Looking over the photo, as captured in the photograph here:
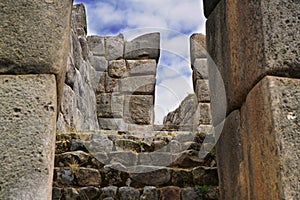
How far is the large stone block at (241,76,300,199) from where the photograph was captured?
2.57 metres

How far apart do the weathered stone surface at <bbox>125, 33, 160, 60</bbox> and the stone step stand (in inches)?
225

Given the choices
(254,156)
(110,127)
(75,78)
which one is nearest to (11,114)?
(254,156)

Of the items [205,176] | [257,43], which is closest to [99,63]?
[205,176]

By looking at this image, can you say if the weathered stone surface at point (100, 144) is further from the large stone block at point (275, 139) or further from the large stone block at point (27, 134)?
the large stone block at point (275, 139)

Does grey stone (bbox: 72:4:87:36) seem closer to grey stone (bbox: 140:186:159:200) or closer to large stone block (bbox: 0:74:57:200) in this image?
grey stone (bbox: 140:186:159:200)

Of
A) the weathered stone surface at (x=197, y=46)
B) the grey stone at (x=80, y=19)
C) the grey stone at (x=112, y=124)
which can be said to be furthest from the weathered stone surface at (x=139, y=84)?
the grey stone at (x=80, y=19)

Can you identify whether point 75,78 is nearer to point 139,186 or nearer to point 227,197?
point 139,186

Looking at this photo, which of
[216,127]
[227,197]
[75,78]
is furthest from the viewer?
[75,78]

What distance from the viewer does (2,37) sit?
294 centimetres

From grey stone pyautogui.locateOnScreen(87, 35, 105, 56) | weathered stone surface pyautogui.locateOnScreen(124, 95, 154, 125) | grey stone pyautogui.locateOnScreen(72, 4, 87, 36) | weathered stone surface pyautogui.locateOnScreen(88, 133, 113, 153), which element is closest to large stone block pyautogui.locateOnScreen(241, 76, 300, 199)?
weathered stone surface pyautogui.locateOnScreen(88, 133, 113, 153)

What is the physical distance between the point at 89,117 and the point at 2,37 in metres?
4.87

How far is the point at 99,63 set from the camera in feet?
31.3

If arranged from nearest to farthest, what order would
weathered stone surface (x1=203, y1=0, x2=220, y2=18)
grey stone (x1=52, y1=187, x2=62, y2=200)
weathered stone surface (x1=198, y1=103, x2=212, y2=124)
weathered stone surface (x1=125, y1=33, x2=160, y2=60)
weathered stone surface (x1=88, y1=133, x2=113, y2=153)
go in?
1. weathered stone surface (x1=203, y1=0, x2=220, y2=18)
2. grey stone (x1=52, y1=187, x2=62, y2=200)
3. weathered stone surface (x1=88, y1=133, x2=113, y2=153)
4. weathered stone surface (x1=198, y1=103, x2=212, y2=124)
5. weathered stone surface (x1=125, y1=33, x2=160, y2=60)

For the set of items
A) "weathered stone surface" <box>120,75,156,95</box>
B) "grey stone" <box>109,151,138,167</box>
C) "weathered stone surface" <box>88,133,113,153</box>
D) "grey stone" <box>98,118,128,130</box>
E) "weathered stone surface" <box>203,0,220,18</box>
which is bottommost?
"grey stone" <box>109,151,138,167</box>
